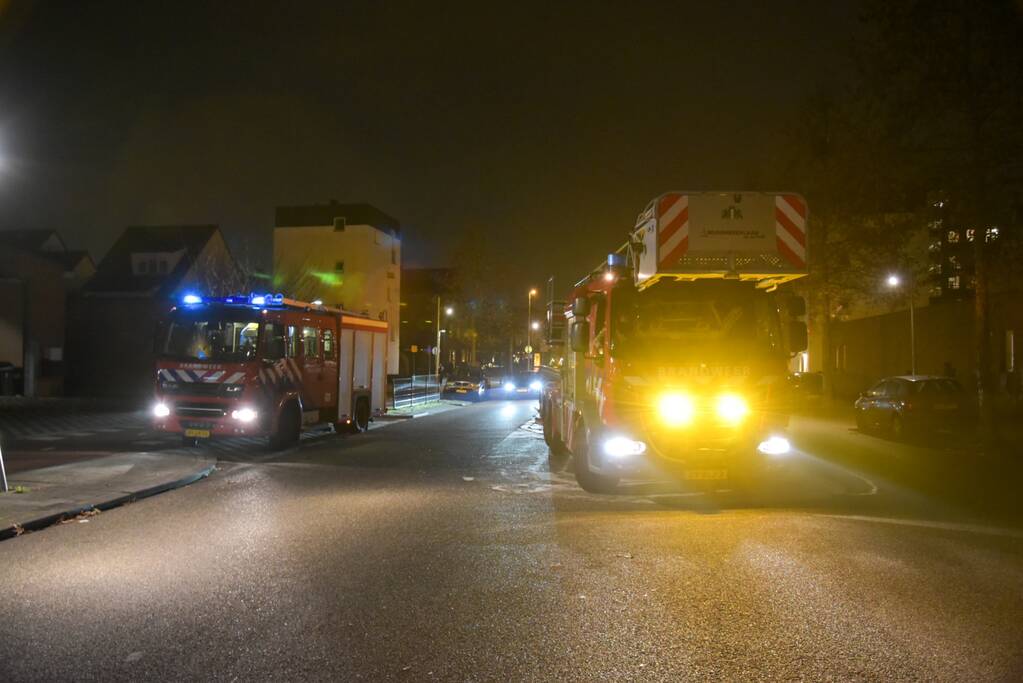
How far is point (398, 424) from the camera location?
26.3 metres

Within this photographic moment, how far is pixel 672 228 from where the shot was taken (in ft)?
33.0

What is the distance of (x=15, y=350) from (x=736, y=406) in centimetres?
3539

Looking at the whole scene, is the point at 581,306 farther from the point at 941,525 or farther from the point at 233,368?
the point at 233,368

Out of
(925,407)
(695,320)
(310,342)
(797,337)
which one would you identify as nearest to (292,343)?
(310,342)

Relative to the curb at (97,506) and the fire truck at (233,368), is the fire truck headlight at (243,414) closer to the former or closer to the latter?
the fire truck at (233,368)

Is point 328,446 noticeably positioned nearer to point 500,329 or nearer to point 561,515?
point 561,515

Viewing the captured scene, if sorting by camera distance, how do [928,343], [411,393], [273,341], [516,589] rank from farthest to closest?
1. [928,343]
2. [411,393]
3. [273,341]
4. [516,589]

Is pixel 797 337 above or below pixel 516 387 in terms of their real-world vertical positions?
above

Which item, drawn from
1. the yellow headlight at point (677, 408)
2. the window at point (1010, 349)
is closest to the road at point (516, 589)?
the yellow headlight at point (677, 408)

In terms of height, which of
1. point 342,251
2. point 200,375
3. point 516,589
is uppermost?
point 342,251

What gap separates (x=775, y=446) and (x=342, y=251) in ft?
168

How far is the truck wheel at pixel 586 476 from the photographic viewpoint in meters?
11.5

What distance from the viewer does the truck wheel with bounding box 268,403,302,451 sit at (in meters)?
17.3

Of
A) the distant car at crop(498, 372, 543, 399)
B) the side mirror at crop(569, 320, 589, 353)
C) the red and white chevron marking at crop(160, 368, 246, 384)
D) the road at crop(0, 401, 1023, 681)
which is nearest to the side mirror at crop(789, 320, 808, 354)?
the road at crop(0, 401, 1023, 681)
